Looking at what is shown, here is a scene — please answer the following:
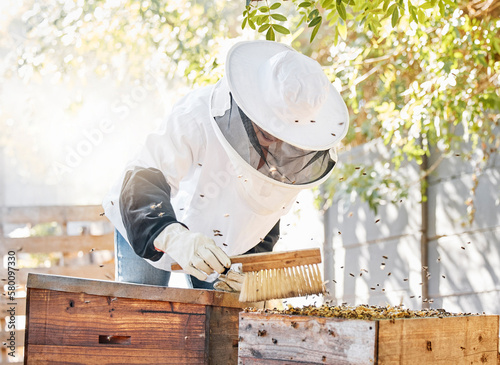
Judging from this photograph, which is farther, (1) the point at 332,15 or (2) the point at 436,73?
(2) the point at 436,73

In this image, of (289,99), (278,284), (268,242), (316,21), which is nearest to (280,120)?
(289,99)

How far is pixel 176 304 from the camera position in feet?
5.85

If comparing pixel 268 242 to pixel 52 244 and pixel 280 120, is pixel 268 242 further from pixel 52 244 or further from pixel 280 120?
pixel 52 244

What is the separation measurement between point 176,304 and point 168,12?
13.5ft

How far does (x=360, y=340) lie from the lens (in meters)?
1.39

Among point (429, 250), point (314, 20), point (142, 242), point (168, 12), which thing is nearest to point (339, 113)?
point (314, 20)

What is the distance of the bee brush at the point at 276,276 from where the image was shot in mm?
1780

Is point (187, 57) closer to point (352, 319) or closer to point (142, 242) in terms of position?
point (142, 242)

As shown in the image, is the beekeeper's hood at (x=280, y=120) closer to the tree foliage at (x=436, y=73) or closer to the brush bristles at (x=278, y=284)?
the tree foliage at (x=436, y=73)

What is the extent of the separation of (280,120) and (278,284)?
57 centimetres

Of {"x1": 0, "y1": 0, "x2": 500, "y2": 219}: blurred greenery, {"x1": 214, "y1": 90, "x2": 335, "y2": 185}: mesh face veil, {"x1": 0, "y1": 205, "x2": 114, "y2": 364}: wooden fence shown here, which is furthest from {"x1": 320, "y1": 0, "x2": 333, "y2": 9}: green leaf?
{"x1": 0, "y1": 205, "x2": 114, "y2": 364}: wooden fence

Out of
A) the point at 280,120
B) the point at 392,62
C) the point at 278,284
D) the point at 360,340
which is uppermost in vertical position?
the point at 392,62

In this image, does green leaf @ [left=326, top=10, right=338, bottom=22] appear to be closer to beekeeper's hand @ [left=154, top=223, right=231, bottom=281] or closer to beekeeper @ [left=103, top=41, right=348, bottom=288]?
beekeeper @ [left=103, top=41, right=348, bottom=288]

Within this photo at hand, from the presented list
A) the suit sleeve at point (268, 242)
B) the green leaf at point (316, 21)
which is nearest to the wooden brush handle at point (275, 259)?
the suit sleeve at point (268, 242)
